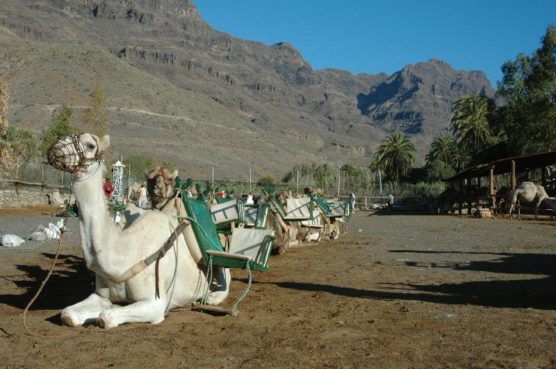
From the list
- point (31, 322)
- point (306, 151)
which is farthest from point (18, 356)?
point (306, 151)

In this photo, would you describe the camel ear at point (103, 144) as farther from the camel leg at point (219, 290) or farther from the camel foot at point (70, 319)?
the camel leg at point (219, 290)

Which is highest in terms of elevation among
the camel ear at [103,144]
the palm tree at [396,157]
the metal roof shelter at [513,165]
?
the palm tree at [396,157]

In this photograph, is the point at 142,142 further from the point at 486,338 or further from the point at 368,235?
the point at 486,338

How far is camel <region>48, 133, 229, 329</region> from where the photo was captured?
18.4ft

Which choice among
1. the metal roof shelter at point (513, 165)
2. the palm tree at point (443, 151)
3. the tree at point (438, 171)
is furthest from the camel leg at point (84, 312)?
the palm tree at point (443, 151)

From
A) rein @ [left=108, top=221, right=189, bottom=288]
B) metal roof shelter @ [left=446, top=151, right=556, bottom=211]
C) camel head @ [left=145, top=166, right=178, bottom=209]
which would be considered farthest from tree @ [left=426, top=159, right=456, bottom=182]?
rein @ [left=108, top=221, right=189, bottom=288]

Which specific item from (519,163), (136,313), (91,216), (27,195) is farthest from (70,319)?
(519,163)

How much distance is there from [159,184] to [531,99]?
4499 cm

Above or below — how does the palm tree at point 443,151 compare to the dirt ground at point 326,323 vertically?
above

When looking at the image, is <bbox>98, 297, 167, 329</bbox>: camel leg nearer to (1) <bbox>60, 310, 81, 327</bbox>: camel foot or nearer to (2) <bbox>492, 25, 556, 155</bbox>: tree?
(1) <bbox>60, 310, 81, 327</bbox>: camel foot

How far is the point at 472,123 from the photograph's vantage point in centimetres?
7631

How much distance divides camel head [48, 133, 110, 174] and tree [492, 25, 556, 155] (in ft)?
143

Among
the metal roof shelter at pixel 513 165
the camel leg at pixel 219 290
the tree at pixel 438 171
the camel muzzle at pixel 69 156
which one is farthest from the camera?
the tree at pixel 438 171

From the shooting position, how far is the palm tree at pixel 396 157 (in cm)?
8800
